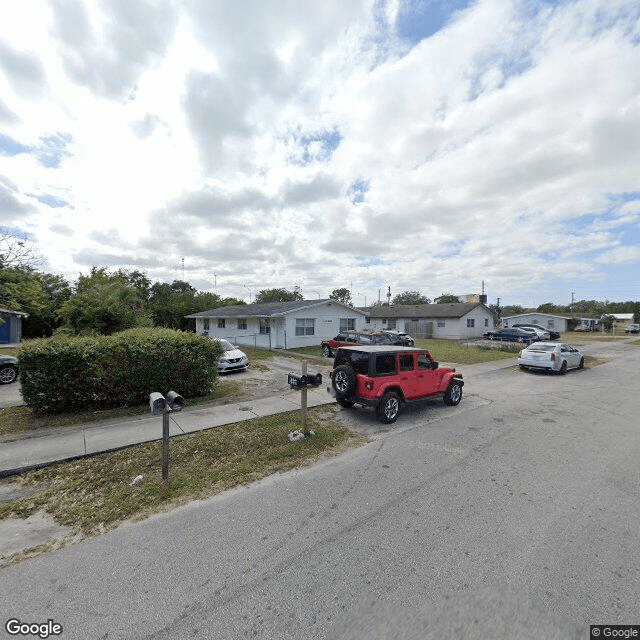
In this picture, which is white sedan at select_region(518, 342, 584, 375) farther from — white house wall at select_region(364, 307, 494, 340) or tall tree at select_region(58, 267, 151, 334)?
tall tree at select_region(58, 267, 151, 334)

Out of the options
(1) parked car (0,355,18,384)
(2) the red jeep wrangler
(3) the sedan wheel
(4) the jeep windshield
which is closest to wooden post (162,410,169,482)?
(2) the red jeep wrangler

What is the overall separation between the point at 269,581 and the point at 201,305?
36.9m

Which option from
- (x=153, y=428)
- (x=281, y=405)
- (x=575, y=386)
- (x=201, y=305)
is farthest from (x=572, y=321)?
(x=153, y=428)

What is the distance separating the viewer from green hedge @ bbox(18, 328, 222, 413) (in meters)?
7.56

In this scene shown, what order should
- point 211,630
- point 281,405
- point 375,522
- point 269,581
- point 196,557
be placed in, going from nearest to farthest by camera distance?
point 211,630 → point 269,581 → point 196,557 → point 375,522 → point 281,405

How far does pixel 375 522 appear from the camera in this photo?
3.83 meters

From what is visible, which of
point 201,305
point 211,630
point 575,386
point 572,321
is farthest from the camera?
point 572,321

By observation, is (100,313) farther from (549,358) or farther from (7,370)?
(549,358)

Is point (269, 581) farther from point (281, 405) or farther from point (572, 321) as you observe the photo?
point (572, 321)

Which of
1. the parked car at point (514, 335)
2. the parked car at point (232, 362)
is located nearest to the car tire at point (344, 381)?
the parked car at point (232, 362)

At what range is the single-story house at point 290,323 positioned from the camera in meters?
23.2

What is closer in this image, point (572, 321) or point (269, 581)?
point (269, 581)

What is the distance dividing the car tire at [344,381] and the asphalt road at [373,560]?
217cm

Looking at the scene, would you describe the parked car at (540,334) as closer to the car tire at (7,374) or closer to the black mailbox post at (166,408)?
the black mailbox post at (166,408)
